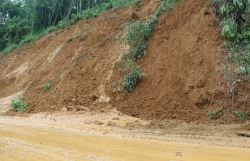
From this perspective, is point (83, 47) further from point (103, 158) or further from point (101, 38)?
point (103, 158)

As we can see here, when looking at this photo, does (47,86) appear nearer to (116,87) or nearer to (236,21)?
(116,87)

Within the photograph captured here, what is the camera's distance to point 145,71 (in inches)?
452

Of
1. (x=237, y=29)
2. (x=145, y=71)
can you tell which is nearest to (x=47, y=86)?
(x=145, y=71)

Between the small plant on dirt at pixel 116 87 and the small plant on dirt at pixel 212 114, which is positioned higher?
the small plant on dirt at pixel 116 87

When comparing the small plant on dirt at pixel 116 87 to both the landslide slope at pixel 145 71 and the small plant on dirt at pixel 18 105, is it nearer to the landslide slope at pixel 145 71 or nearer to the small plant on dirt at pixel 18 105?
the landslide slope at pixel 145 71

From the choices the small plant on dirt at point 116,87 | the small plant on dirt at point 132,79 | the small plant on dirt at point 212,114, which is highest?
the small plant on dirt at point 132,79

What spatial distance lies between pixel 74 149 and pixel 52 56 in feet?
42.8

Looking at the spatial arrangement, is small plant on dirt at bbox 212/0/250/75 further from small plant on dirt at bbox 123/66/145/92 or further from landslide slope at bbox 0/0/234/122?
small plant on dirt at bbox 123/66/145/92

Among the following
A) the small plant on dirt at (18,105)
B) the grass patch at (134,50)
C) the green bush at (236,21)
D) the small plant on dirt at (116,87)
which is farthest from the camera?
the small plant on dirt at (18,105)

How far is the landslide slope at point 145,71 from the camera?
31.7 ft

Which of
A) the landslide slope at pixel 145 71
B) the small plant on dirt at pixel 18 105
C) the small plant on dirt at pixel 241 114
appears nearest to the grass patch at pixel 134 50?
the landslide slope at pixel 145 71

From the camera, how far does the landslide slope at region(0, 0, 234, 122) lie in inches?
380

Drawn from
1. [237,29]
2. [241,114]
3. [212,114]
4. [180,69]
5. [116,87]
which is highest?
[237,29]

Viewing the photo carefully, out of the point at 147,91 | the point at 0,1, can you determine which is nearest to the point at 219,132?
the point at 147,91
